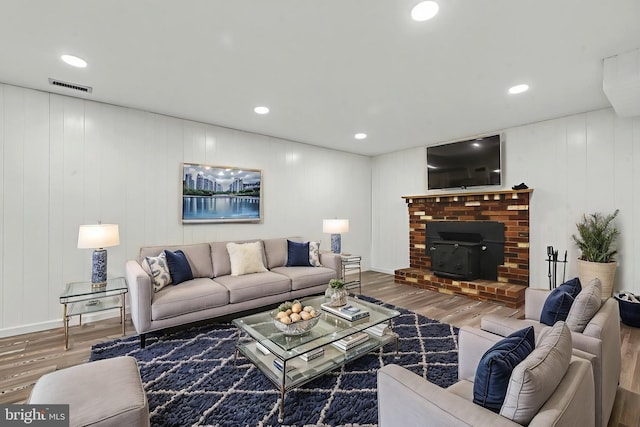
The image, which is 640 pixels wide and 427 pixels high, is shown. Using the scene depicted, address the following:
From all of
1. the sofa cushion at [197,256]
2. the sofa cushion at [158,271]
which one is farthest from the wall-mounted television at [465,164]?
the sofa cushion at [158,271]

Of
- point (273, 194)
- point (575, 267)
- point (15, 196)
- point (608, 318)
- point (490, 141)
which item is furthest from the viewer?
point (273, 194)

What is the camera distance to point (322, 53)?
232 centimetres

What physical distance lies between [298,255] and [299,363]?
6.76 feet

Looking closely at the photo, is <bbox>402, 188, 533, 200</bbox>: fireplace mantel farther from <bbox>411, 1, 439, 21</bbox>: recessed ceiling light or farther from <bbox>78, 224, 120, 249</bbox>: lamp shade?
<bbox>78, 224, 120, 249</bbox>: lamp shade

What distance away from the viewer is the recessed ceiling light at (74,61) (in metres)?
2.37

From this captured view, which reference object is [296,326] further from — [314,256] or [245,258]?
[314,256]

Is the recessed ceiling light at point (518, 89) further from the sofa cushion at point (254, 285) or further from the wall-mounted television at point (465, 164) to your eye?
the sofa cushion at point (254, 285)

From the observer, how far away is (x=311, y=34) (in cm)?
207

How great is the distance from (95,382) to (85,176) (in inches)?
104

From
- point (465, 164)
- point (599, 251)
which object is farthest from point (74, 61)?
point (599, 251)

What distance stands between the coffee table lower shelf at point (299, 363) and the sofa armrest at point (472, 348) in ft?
2.72

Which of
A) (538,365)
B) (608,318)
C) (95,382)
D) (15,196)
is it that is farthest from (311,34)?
(15,196)

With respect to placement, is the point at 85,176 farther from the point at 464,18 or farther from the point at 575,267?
the point at 575,267

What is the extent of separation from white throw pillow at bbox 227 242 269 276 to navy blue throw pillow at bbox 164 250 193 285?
0.54m
